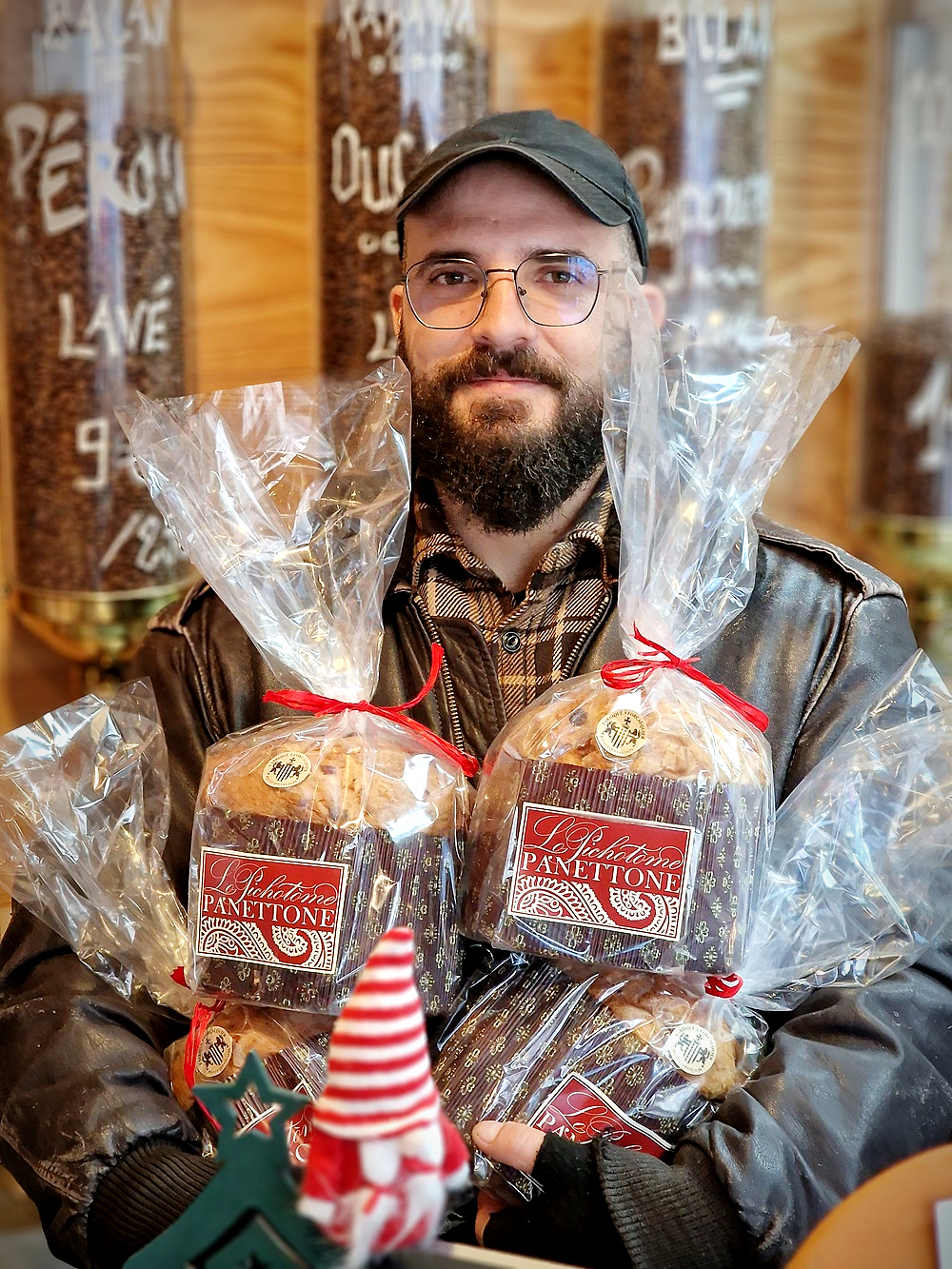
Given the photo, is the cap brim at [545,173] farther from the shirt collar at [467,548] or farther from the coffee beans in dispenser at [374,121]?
the coffee beans in dispenser at [374,121]

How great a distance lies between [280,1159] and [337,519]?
0.59 m

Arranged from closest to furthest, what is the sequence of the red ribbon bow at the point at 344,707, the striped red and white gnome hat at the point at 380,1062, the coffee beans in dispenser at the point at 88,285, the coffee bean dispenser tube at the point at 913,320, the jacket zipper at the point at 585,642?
1. the striped red and white gnome hat at the point at 380,1062
2. the red ribbon bow at the point at 344,707
3. the jacket zipper at the point at 585,642
4. the coffee beans in dispenser at the point at 88,285
5. the coffee bean dispenser tube at the point at 913,320

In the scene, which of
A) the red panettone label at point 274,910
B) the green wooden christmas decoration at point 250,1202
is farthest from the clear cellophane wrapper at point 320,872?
the green wooden christmas decoration at point 250,1202

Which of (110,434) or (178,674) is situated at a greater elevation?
(110,434)

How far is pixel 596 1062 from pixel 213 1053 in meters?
0.29

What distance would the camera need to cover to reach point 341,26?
167 cm

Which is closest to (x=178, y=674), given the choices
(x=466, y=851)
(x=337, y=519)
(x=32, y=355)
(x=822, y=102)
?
(x=337, y=519)

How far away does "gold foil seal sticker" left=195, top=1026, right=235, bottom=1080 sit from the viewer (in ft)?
3.18

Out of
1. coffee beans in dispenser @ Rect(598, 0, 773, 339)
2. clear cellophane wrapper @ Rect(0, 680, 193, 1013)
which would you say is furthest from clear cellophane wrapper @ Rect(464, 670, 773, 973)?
coffee beans in dispenser @ Rect(598, 0, 773, 339)

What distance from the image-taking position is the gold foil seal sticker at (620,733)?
0.94m

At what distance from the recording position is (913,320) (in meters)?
2.01

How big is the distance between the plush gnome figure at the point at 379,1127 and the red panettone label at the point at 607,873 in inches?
12.6

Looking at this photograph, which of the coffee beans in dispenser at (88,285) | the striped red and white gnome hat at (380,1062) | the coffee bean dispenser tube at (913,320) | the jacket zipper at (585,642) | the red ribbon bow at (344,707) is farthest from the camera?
the coffee bean dispenser tube at (913,320)

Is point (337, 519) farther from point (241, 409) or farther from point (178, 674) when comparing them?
point (178, 674)
